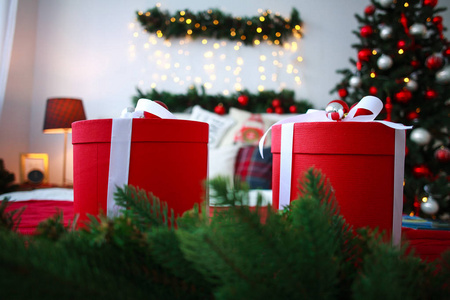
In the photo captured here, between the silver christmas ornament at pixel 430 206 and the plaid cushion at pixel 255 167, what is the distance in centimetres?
102

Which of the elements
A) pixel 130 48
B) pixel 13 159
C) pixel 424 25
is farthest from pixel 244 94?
pixel 13 159

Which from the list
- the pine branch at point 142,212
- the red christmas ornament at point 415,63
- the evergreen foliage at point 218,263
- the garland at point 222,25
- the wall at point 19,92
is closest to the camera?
the evergreen foliage at point 218,263

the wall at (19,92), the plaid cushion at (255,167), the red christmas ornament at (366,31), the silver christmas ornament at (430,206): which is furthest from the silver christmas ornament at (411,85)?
the wall at (19,92)

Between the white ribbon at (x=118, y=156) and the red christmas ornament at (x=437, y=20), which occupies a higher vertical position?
the red christmas ornament at (x=437, y=20)

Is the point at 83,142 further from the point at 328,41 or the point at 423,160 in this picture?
the point at 328,41

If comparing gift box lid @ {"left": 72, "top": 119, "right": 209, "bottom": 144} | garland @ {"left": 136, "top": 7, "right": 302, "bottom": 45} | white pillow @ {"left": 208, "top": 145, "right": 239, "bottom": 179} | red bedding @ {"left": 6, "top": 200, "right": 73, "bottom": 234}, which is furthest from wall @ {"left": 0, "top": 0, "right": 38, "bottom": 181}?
gift box lid @ {"left": 72, "top": 119, "right": 209, "bottom": 144}

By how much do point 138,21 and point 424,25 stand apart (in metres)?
2.31

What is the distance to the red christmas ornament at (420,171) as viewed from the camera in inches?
79.4

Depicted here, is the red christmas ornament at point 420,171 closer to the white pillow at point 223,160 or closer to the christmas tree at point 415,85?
the christmas tree at point 415,85

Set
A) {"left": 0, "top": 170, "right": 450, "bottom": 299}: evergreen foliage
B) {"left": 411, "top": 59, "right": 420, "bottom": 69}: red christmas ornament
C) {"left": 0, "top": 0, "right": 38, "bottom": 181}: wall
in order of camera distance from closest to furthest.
Result: {"left": 0, "top": 170, "right": 450, "bottom": 299}: evergreen foliage < {"left": 411, "top": 59, "right": 420, "bottom": 69}: red christmas ornament < {"left": 0, "top": 0, "right": 38, "bottom": 181}: wall

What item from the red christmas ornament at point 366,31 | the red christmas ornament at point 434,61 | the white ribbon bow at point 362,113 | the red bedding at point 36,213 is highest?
the red christmas ornament at point 366,31

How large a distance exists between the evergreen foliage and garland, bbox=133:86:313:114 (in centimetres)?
245

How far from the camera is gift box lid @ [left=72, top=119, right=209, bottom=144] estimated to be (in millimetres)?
493

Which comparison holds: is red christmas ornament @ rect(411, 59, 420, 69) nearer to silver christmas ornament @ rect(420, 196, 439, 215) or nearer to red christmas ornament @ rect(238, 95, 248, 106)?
silver christmas ornament @ rect(420, 196, 439, 215)
